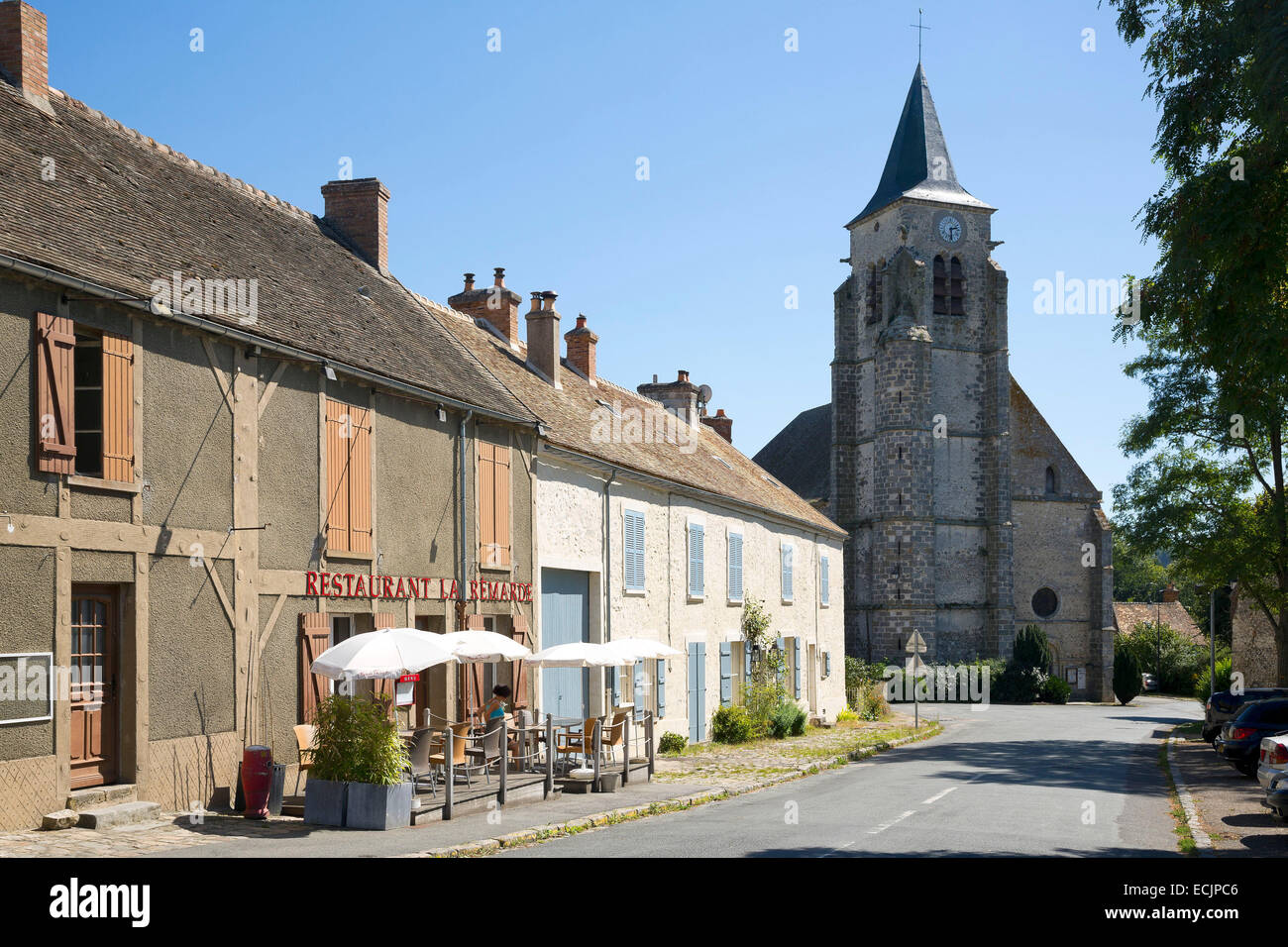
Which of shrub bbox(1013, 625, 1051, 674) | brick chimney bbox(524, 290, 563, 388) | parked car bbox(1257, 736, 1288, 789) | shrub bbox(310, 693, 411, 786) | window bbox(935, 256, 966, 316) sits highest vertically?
window bbox(935, 256, 966, 316)

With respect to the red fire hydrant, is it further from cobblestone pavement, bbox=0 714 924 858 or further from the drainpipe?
the drainpipe

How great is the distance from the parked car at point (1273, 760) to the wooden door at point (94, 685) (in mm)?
12345

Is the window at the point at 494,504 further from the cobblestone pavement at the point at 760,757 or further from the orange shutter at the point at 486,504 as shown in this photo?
the cobblestone pavement at the point at 760,757

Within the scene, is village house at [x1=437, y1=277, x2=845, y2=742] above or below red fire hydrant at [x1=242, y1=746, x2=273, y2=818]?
above

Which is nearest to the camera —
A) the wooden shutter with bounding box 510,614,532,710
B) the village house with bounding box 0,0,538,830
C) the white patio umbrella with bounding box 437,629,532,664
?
the village house with bounding box 0,0,538,830

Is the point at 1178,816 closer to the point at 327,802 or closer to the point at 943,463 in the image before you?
the point at 327,802

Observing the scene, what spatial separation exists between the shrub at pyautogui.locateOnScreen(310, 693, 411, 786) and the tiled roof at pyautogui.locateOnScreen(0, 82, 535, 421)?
4452 millimetres

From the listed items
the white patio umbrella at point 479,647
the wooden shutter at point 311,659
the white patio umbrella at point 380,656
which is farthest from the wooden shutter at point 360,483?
the white patio umbrella at point 380,656

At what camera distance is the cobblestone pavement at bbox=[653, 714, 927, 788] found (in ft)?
62.4

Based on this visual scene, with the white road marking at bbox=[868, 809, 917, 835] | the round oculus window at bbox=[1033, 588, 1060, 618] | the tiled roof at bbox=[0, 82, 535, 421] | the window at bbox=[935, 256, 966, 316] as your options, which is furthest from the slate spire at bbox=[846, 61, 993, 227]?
the white road marking at bbox=[868, 809, 917, 835]

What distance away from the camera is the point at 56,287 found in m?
11.3

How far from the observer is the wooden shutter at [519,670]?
61.9 ft
